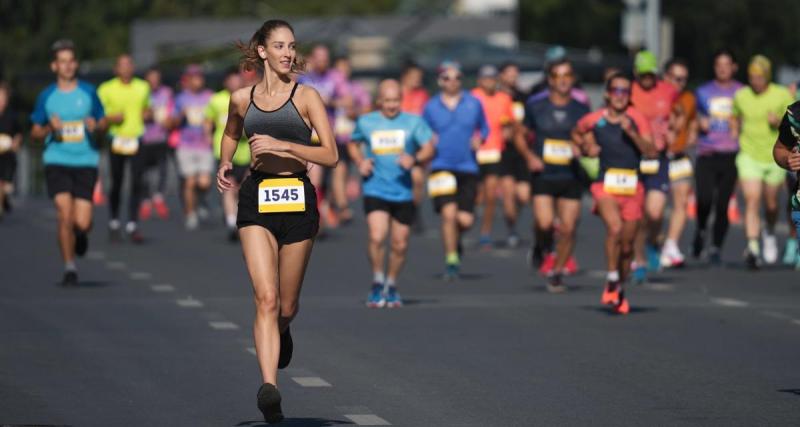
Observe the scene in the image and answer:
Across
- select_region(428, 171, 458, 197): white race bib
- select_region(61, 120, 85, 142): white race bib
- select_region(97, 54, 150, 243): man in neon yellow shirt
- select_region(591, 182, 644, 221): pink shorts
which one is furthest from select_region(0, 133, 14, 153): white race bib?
select_region(591, 182, 644, 221): pink shorts

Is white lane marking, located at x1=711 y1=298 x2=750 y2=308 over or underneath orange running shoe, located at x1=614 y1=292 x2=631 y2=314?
underneath

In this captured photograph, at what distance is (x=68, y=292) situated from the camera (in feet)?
59.0

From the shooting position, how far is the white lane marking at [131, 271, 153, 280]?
19.6 m

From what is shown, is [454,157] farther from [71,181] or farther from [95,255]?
[95,255]

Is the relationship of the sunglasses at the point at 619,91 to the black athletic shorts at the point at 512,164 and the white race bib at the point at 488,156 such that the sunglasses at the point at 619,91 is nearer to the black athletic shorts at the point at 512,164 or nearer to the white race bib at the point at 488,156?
the white race bib at the point at 488,156

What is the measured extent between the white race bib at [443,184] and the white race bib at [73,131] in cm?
304

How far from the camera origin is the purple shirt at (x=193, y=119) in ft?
89.5

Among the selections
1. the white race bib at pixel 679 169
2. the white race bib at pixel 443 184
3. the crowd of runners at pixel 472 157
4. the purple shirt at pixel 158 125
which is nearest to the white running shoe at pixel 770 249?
the crowd of runners at pixel 472 157

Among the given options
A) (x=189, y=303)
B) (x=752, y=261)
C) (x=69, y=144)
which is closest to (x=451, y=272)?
(x=752, y=261)

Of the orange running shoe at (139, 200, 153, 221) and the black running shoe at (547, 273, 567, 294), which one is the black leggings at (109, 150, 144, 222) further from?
the black running shoe at (547, 273, 567, 294)

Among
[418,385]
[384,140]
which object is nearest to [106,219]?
[384,140]

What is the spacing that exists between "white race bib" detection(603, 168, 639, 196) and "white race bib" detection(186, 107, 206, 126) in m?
10.9

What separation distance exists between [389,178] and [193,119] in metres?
10.8

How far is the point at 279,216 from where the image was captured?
1074cm
